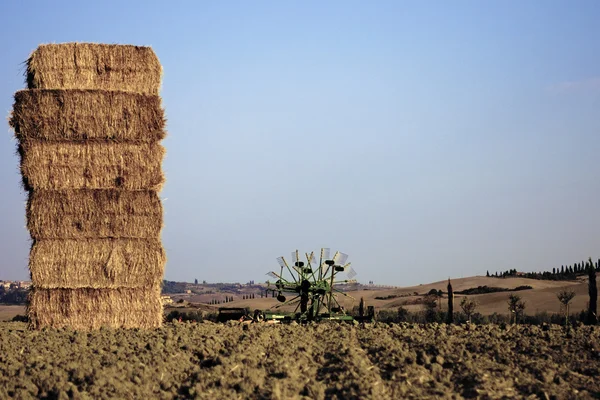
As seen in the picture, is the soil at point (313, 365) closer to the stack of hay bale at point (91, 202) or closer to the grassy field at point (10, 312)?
the stack of hay bale at point (91, 202)

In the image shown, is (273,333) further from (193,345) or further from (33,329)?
(33,329)

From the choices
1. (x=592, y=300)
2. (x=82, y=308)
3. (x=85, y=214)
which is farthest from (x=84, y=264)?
(x=592, y=300)

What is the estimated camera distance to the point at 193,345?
14156 millimetres

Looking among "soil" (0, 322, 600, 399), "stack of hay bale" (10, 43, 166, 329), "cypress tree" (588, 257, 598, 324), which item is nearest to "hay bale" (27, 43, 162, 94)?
"stack of hay bale" (10, 43, 166, 329)

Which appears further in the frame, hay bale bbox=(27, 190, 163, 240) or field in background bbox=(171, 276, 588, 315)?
field in background bbox=(171, 276, 588, 315)

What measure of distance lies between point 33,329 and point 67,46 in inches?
261

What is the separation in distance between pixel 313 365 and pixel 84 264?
8047 mm

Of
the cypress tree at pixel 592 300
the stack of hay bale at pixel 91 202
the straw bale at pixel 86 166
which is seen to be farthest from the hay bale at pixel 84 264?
the cypress tree at pixel 592 300

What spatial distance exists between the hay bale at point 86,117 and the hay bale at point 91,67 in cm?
29

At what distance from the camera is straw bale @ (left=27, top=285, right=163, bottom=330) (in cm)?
1827

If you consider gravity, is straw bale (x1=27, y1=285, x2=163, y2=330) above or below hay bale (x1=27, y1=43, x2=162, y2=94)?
below

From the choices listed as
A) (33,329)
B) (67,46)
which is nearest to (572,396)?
(33,329)

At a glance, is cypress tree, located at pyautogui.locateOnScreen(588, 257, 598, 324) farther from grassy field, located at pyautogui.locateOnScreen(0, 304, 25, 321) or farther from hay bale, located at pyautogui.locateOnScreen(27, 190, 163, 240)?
grassy field, located at pyautogui.locateOnScreen(0, 304, 25, 321)

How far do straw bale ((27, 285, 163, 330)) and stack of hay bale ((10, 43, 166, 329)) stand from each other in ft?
0.08
